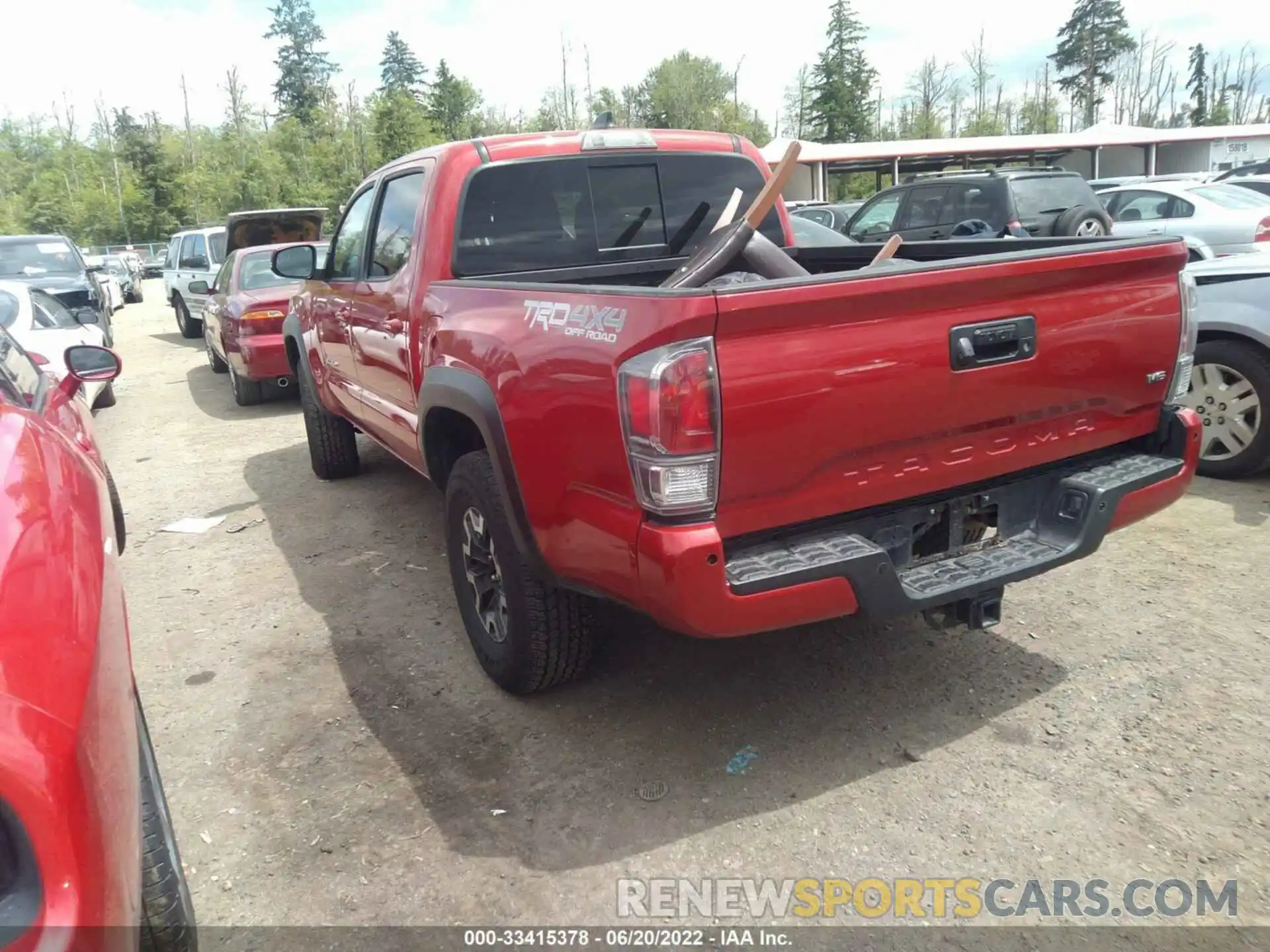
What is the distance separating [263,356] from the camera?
30.1 feet

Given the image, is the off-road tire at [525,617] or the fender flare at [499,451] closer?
the fender flare at [499,451]

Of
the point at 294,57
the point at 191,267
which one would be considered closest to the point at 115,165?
the point at 294,57

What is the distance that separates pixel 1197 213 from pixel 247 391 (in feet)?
37.2

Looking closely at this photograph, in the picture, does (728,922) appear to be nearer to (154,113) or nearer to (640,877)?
(640,877)

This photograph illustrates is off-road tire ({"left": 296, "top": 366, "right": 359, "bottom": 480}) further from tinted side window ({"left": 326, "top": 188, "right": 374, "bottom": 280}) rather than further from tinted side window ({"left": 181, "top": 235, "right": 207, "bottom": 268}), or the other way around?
tinted side window ({"left": 181, "top": 235, "right": 207, "bottom": 268})

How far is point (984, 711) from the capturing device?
3238mm

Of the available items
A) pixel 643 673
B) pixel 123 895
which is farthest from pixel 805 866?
pixel 123 895

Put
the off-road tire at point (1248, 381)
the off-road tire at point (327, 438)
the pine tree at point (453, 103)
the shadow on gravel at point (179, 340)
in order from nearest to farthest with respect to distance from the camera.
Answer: the off-road tire at point (1248, 381) < the off-road tire at point (327, 438) < the shadow on gravel at point (179, 340) < the pine tree at point (453, 103)

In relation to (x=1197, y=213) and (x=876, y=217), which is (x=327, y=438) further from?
(x=1197, y=213)

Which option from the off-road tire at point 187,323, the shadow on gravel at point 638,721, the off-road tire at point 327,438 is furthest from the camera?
the off-road tire at point 187,323

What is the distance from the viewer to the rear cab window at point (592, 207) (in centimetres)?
390

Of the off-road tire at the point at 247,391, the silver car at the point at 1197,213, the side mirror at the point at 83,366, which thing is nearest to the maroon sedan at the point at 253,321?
the off-road tire at the point at 247,391

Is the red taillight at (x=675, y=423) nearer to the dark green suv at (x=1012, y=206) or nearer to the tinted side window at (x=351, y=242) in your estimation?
the tinted side window at (x=351, y=242)

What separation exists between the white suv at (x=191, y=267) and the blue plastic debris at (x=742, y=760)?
13.8 metres
